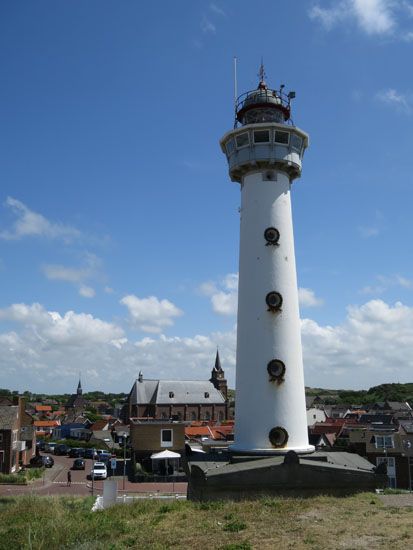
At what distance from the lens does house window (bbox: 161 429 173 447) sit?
Answer: 5150 centimetres

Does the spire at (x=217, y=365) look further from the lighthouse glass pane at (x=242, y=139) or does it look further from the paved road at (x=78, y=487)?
the lighthouse glass pane at (x=242, y=139)

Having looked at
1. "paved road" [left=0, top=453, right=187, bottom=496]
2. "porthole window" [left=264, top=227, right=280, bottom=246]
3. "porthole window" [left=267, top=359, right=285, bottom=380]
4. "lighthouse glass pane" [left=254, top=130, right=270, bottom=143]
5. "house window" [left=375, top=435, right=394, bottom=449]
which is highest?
"lighthouse glass pane" [left=254, top=130, right=270, bottom=143]

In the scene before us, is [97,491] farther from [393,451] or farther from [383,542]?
[383,542]

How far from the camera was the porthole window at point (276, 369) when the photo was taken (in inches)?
803

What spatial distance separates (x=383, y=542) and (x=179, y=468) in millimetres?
39491

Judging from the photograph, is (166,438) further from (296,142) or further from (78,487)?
(296,142)

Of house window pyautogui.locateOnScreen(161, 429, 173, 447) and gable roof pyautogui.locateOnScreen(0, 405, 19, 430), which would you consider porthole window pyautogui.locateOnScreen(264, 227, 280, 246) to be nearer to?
house window pyautogui.locateOnScreen(161, 429, 173, 447)

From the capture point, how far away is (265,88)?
79.7 ft

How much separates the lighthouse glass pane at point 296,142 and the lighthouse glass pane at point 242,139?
6.42 feet

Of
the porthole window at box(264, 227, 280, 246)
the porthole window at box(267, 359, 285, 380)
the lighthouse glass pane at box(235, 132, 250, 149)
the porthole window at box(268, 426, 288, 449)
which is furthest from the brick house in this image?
the lighthouse glass pane at box(235, 132, 250, 149)

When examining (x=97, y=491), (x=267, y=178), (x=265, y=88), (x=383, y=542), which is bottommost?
(x=97, y=491)

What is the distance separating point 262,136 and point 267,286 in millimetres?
6427

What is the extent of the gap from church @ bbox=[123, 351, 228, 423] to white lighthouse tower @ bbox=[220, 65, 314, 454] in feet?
257

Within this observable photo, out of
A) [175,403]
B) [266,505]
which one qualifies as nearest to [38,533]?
[266,505]
